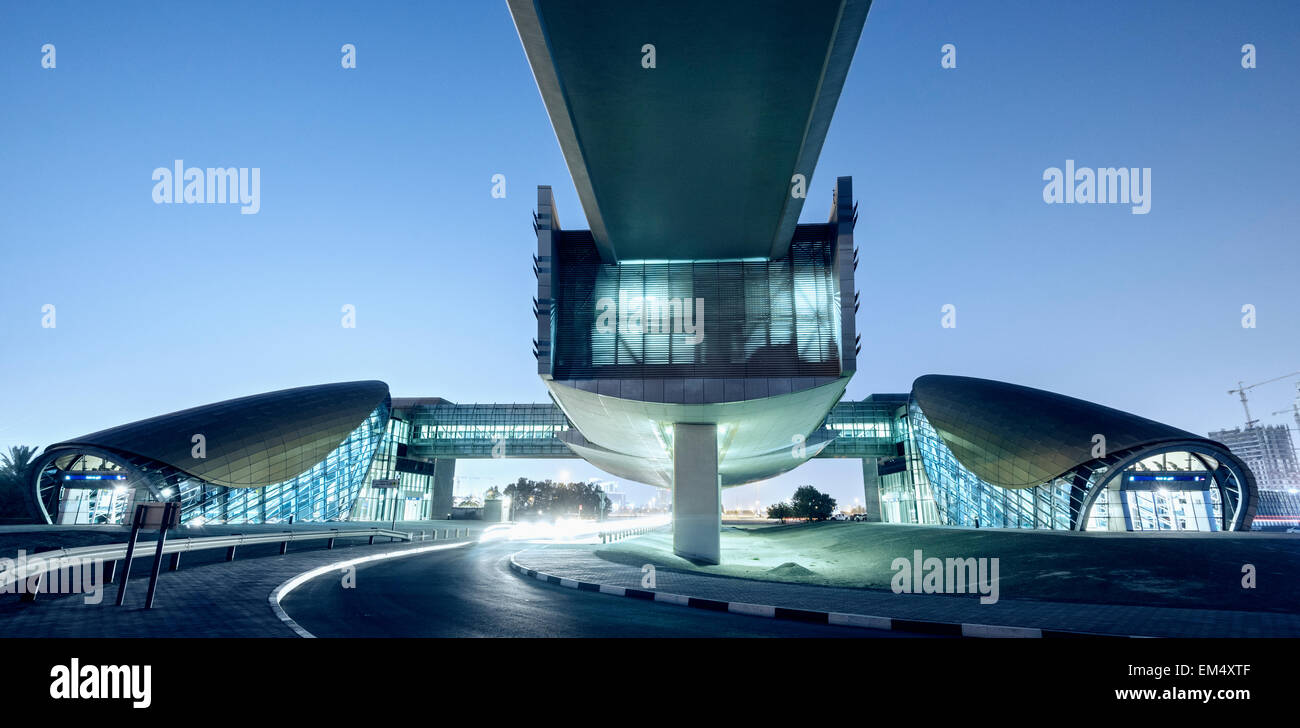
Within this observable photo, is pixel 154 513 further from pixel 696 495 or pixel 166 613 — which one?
pixel 696 495

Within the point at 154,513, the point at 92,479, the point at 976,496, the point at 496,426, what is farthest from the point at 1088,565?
the point at 496,426

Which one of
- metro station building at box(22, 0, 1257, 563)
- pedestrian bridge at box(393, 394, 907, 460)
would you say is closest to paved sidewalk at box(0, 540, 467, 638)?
metro station building at box(22, 0, 1257, 563)

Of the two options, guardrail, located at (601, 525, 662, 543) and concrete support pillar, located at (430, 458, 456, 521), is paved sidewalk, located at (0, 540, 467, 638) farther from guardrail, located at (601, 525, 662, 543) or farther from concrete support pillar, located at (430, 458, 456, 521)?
concrete support pillar, located at (430, 458, 456, 521)

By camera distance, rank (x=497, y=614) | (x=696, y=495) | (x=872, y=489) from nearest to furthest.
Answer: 1. (x=497, y=614)
2. (x=696, y=495)
3. (x=872, y=489)

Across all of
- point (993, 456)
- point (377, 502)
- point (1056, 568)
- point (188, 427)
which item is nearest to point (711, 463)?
point (1056, 568)
